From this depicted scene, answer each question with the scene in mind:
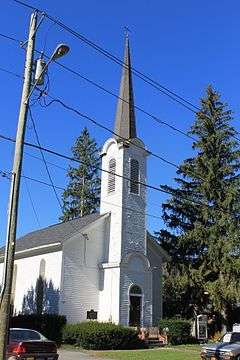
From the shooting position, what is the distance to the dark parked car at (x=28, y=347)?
1908cm

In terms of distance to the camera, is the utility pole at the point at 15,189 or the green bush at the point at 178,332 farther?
the green bush at the point at 178,332

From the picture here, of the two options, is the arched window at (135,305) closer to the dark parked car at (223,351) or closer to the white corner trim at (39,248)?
the white corner trim at (39,248)

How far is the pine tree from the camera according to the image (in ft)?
215

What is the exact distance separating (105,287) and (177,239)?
828cm

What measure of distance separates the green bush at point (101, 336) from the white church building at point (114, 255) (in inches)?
104

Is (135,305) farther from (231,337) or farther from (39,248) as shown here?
(231,337)

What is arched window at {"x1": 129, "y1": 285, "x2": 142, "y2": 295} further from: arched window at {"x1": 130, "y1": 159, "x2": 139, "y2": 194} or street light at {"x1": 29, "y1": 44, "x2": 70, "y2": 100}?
street light at {"x1": 29, "y1": 44, "x2": 70, "y2": 100}

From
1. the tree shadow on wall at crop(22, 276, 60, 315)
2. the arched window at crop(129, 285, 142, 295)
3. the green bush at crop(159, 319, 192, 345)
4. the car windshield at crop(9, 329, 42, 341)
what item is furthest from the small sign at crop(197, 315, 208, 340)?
the car windshield at crop(9, 329, 42, 341)

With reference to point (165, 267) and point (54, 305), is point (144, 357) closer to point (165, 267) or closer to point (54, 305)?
point (54, 305)

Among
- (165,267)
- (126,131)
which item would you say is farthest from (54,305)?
(126,131)

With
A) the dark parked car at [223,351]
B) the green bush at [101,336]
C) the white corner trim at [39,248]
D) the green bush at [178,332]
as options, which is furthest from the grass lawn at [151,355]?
the white corner trim at [39,248]

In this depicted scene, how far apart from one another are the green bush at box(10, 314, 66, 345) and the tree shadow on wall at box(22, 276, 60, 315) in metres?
1.57

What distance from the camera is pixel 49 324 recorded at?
3234cm

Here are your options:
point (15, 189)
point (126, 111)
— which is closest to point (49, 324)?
point (126, 111)
